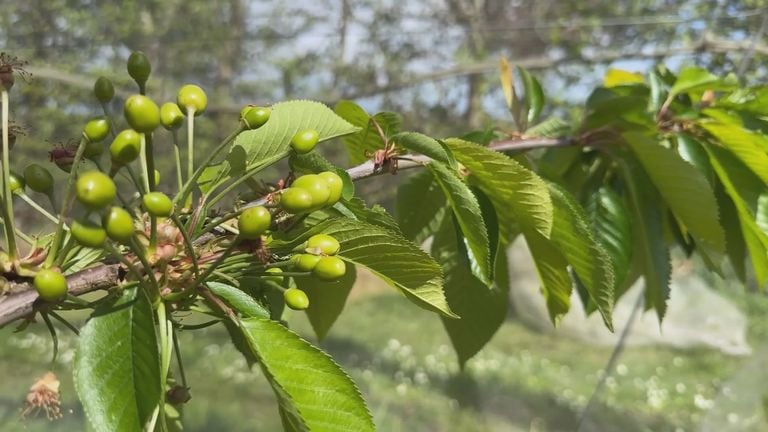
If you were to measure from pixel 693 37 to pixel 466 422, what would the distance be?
1.55 metres

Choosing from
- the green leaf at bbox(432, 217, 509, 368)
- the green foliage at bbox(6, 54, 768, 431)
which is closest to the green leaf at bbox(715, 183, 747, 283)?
the green foliage at bbox(6, 54, 768, 431)

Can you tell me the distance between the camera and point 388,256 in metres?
0.32

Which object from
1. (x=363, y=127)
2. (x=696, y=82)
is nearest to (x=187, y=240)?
(x=363, y=127)

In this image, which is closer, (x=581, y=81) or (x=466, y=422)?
(x=466, y=422)

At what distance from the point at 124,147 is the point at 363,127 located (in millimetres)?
241

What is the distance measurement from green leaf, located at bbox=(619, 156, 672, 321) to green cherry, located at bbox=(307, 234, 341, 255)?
347 millimetres

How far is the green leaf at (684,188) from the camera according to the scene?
1.68 ft

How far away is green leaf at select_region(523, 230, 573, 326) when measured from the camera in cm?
47

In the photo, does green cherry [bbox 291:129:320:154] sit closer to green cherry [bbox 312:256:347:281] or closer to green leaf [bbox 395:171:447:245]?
green cherry [bbox 312:256:347:281]

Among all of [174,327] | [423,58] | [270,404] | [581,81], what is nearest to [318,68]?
[423,58]

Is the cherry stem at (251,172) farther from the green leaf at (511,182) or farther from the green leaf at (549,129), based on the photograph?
the green leaf at (549,129)

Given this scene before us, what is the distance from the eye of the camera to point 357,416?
0.89 ft

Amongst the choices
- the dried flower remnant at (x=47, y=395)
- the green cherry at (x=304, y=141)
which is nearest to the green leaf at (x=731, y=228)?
the green cherry at (x=304, y=141)

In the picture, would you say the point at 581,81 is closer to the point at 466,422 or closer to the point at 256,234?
the point at 466,422
